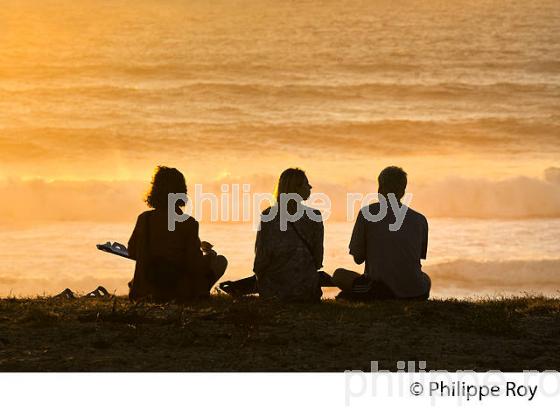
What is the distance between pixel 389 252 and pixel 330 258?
7.45 metres

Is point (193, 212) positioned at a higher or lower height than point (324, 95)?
lower

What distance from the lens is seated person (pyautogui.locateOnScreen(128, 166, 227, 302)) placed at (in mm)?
9250

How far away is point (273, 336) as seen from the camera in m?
8.32

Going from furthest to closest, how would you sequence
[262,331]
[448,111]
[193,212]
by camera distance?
[448,111]
[193,212]
[262,331]

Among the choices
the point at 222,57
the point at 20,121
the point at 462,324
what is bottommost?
the point at 462,324

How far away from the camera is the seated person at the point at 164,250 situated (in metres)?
9.25

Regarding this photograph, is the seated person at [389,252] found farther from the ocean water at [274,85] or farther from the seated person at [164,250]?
the ocean water at [274,85]

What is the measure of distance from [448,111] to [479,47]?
14.9 meters

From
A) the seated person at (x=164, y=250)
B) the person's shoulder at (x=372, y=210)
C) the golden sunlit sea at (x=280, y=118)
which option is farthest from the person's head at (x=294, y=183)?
the golden sunlit sea at (x=280, y=118)

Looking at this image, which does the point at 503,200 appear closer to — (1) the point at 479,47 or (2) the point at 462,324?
(2) the point at 462,324

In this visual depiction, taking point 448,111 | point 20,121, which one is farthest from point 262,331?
point 448,111

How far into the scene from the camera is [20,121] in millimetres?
40094

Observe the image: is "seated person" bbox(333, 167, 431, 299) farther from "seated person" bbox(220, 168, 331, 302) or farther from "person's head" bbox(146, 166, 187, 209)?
"person's head" bbox(146, 166, 187, 209)

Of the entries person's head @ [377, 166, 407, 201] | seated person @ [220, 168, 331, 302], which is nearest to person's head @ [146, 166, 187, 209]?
seated person @ [220, 168, 331, 302]
